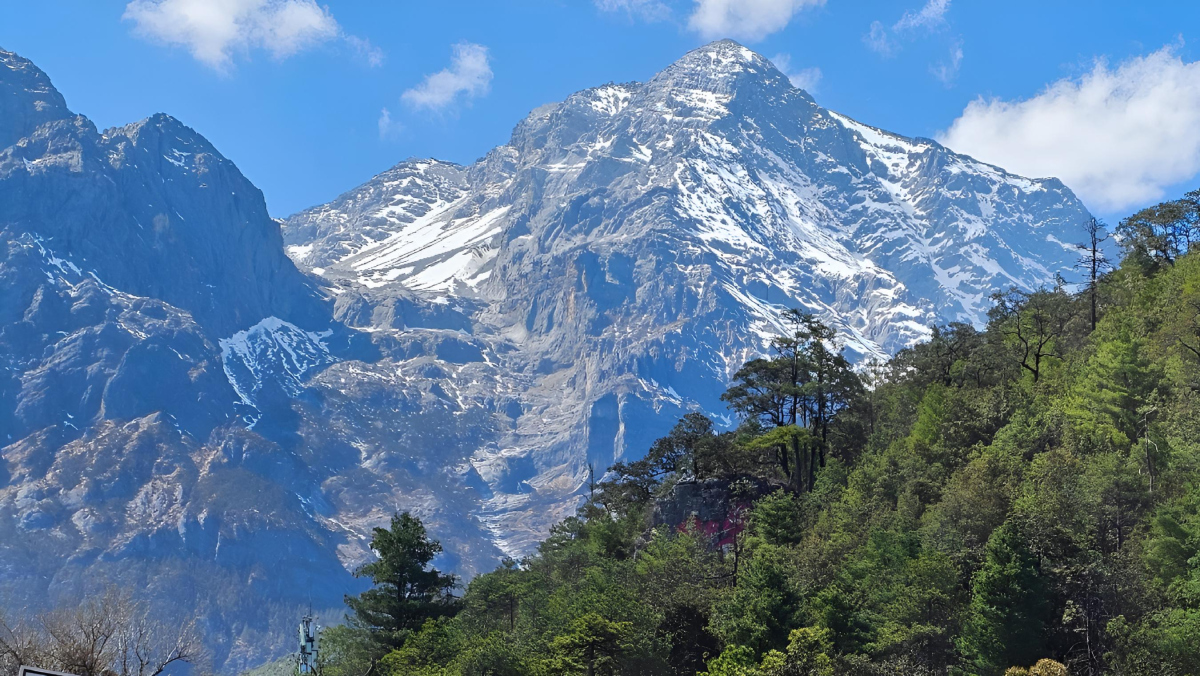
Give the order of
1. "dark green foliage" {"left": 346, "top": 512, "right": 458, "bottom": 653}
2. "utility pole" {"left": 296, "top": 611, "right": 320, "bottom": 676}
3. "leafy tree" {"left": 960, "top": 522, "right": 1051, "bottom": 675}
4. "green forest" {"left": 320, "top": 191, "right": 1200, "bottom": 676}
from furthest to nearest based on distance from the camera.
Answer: "dark green foliage" {"left": 346, "top": 512, "right": 458, "bottom": 653} → "utility pole" {"left": 296, "top": 611, "right": 320, "bottom": 676} → "green forest" {"left": 320, "top": 191, "right": 1200, "bottom": 676} → "leafy tree" {"left": 960, "top": 522, "right": 1051, "bottom": 675}

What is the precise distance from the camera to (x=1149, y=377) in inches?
3388

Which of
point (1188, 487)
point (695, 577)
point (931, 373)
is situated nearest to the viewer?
point (1188, 487)

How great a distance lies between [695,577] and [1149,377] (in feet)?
123

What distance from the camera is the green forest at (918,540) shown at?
219 feet

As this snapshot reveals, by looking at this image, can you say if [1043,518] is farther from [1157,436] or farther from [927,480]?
[927,480]

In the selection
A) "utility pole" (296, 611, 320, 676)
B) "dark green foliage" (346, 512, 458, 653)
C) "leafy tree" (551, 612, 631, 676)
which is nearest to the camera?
"leafy tree" (551, 612, 631, 676)

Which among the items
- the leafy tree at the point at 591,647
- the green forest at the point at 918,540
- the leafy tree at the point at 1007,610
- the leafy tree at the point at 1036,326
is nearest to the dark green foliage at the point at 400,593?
the green forest at the point at 918,540

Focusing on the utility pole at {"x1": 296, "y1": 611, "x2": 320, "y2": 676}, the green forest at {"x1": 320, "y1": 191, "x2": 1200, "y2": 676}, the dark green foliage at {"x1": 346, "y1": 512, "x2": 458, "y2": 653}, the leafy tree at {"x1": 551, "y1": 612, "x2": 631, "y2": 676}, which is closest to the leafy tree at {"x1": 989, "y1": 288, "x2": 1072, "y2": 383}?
the green forest at {"x1": 320, "y1": 191, "x2": 1200, "y2": 676}

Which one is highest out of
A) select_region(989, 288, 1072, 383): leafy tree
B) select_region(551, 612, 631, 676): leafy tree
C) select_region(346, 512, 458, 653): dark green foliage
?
select_region(989, 288, 1072, 383): leafy tree

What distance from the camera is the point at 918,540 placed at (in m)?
81.4

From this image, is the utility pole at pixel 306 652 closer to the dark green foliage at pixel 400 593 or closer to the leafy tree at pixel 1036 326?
the dark green foliage at pixel 400 593

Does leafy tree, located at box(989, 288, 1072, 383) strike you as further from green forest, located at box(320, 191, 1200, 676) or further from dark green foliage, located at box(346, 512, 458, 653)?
dark green foliage, located at box(346, 512, 458, 653)

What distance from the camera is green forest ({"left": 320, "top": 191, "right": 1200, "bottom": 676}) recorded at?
66875 millimetres

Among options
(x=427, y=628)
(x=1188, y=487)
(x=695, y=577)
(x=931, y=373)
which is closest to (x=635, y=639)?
(x=695, y=577)
